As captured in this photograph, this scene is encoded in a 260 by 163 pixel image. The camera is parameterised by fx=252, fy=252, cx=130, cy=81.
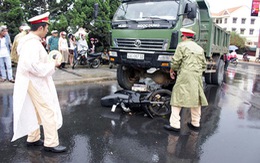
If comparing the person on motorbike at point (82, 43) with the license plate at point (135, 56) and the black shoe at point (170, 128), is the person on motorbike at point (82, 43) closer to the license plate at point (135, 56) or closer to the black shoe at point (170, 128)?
the license plate at point (135, 56)

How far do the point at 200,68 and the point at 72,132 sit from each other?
249 cm

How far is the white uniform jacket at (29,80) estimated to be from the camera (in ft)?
10.2

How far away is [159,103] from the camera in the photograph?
517 cm

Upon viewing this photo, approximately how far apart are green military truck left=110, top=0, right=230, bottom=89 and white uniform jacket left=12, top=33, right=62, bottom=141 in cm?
313

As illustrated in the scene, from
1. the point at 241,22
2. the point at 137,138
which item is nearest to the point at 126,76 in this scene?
the point at 137,138

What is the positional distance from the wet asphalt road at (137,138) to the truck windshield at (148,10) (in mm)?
2326

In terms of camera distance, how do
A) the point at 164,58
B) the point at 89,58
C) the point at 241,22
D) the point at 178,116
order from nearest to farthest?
the point at 178,116
the point at 164,58
the point at 89,58
the point at 241,22

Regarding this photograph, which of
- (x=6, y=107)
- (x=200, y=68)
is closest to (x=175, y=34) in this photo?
(x=200, y=68)

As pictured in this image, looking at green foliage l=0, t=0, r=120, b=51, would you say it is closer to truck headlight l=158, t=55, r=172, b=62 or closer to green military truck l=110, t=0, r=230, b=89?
green military truck l=110, t=0, r=230, b=89

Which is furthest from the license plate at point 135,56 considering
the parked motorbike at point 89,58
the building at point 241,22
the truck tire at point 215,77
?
the building at point 241,22

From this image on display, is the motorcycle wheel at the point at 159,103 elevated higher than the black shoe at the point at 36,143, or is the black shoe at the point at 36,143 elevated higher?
the motorcycle wheel at the point at 159,103

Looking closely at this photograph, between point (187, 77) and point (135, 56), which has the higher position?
point (135, 56)

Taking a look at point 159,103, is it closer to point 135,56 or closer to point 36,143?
point 135,56

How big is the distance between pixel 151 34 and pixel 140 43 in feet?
1.21
